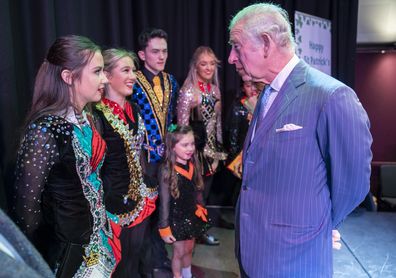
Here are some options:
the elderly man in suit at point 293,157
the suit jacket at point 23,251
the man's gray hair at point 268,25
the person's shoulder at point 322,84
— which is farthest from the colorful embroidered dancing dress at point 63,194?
the suit jacket at point 23,251

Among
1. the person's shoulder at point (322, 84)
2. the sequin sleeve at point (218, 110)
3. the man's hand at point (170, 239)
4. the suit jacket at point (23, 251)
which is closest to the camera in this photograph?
the suit jacket at point (23, 251)

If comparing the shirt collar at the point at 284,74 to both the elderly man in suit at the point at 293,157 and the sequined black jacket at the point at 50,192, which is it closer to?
the elderly man in suit at the point at 293,157

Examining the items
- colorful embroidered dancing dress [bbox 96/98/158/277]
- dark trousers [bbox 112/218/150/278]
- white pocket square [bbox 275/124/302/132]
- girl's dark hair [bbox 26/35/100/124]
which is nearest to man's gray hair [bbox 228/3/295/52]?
white pocket square [bbox 275/124/302/132]

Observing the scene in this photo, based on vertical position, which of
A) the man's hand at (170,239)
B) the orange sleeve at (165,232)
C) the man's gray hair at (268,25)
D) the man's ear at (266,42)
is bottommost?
the man's hand at (170,239)

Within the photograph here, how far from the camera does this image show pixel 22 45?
1944 mm

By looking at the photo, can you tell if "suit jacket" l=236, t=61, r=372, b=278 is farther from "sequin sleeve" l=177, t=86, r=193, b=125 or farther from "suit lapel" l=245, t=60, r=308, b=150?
"sequin sleeve" l=177, t=86, r=193, b=125

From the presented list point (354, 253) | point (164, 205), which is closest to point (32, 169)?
point (164, 205)

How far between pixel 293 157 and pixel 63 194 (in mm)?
816

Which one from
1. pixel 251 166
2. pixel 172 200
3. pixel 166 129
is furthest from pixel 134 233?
pixel 251 166

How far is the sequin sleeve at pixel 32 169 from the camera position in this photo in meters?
1.32

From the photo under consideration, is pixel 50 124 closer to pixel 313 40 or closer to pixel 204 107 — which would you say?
pixel 204 107

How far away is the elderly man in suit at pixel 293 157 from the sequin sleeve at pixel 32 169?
2.19 feet

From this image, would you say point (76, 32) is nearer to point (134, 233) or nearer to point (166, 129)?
point (166, 129)

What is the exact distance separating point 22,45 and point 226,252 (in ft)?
6.41
